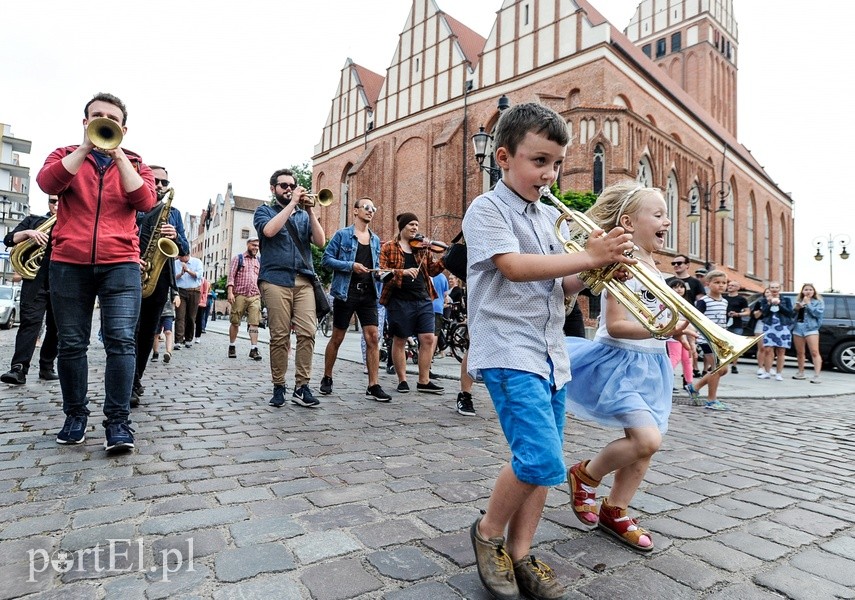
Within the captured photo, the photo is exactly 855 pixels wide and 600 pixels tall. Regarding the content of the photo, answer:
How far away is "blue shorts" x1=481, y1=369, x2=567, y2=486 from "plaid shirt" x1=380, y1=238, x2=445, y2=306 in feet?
14.0

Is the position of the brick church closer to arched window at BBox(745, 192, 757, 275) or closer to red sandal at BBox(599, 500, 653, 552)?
arched window at BBox(745, 192, 757, 275)

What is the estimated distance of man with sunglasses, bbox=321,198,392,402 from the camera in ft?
18.8

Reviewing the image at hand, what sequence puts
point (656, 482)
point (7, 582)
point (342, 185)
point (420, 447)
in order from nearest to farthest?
point (7, 582) → point (656, 482) → point (420, 447) → point (342, 185)

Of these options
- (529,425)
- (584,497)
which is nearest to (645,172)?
(584,497)

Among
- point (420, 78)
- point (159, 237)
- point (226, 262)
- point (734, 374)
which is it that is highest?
point (420, 78)

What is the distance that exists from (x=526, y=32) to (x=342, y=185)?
16.5 metres

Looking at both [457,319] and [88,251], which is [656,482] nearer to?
[88,251]

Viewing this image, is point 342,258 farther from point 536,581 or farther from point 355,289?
point 536,581

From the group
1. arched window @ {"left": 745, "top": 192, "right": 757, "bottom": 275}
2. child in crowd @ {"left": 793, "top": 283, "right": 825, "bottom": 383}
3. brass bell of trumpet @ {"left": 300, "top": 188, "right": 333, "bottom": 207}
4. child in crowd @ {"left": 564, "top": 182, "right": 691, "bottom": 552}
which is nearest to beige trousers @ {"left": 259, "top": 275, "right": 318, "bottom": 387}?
brass bell of trumpet @ {"left": 300, "top": 188, "right": 333, "bottom": 207}

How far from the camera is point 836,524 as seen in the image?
2582 millimetres

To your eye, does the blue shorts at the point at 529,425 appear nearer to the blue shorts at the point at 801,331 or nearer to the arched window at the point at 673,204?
the blue shorts at the point at 801,331

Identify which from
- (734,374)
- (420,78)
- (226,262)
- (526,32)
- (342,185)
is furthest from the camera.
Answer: (226,262)

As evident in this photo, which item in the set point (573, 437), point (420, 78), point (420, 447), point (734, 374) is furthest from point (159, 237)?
point (420, 78)

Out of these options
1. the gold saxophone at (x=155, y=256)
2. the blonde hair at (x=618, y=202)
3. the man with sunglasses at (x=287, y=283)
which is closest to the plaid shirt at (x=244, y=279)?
the man with sunglasses at (x=287, y=283)
